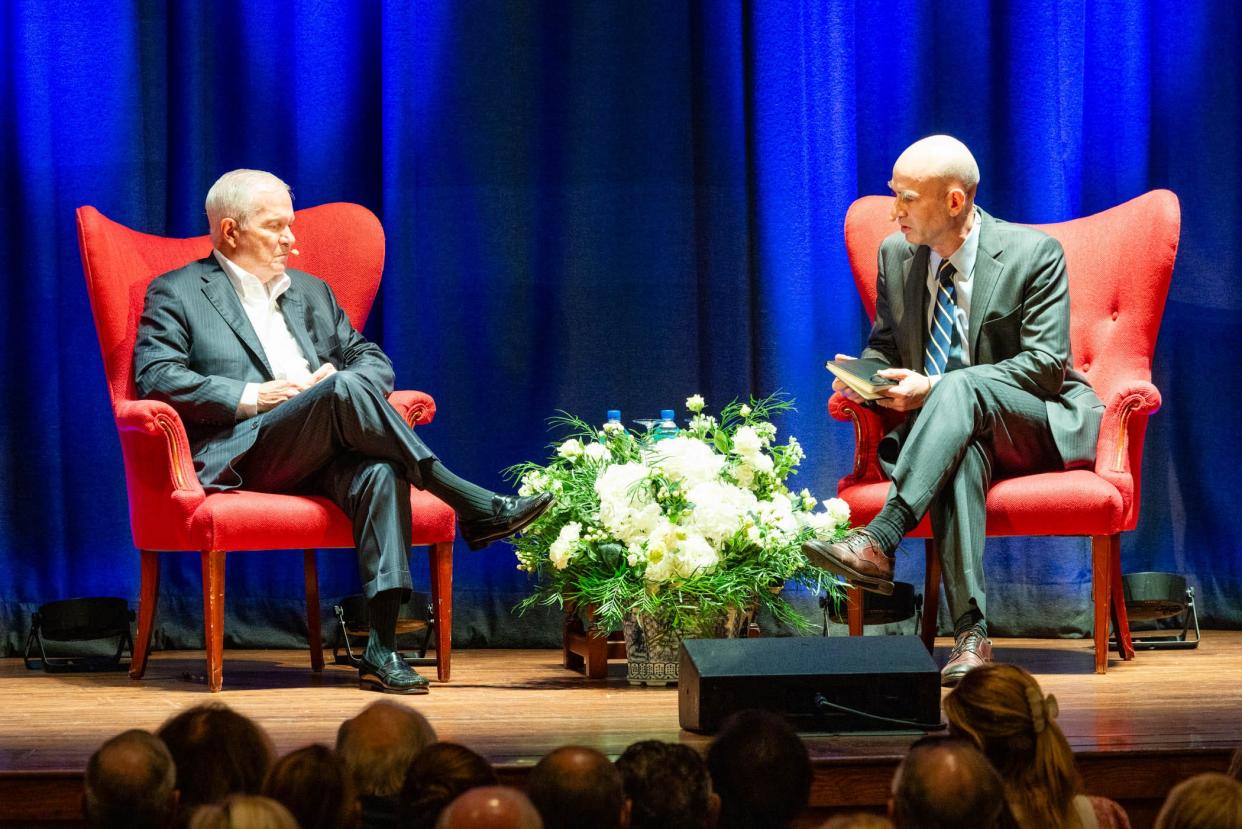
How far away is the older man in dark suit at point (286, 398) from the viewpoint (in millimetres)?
3547

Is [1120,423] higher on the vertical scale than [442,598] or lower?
higher

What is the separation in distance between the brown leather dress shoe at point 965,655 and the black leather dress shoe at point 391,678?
3.82ft

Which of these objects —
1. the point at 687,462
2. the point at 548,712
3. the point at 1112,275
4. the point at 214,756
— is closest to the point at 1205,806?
the point at 214,756

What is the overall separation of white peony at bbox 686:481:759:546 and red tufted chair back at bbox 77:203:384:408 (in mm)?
1325

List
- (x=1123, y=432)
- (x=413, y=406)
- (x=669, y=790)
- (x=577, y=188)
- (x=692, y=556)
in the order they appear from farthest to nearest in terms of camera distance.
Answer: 1. (x=577, y=188)
2. (x=413, y=406)
3. (x=1123, y=432)
4. (x=692, y=556)
5. (x=669, y=790)

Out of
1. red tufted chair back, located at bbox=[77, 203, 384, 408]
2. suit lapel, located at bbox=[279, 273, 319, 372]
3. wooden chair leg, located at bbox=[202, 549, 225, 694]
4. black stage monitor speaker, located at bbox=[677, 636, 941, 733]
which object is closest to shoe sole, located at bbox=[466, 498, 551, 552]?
wooden chair leg, located at bbox=[202, 549, 225, 694]

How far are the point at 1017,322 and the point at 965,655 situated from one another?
2.89 ft

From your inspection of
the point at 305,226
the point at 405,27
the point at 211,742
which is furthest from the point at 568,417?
the point at 211,742

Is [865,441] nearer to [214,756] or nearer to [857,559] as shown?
[857,559]

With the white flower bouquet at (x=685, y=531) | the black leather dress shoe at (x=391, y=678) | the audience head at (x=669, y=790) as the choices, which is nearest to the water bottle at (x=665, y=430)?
the white flower bouquet at (x=685, y=531)

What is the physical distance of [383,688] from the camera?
3.49m

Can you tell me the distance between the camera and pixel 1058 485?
3.57 meters

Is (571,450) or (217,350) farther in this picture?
(217,350)

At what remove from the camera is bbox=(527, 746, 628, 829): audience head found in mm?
1573
